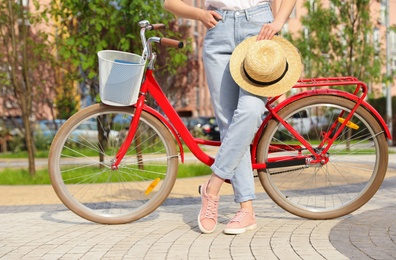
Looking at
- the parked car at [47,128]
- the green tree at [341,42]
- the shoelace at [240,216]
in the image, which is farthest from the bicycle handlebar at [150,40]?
the parked car at [47,128]

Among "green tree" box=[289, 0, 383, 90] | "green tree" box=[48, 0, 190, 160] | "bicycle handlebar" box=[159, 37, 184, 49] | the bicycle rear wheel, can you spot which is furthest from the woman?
"green tree" box=[289, 0, 383, 90]

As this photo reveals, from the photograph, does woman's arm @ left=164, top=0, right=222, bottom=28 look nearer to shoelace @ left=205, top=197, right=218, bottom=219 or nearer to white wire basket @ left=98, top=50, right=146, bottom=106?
white wire basket @ left=98, top=50, right=146, bottom=106

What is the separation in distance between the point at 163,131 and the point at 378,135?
139cm

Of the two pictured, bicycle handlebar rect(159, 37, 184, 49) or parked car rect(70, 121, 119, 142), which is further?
parked car rect(70, 121, 119, 142)

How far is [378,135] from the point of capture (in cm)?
519

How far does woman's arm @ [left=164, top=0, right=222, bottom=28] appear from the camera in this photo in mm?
4891

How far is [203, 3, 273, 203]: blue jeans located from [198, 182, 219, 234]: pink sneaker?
155 mm

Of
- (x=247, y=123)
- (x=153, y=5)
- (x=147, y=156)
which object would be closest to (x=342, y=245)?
Answer: (x=247, y=123)

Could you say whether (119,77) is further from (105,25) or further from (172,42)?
(105,25)

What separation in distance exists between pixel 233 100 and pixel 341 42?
1604 centimetres

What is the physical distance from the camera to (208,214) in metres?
4.91

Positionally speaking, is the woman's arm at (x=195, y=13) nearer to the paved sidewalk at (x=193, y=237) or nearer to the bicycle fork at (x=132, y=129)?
the bicycle fork at (x=132, y=129)

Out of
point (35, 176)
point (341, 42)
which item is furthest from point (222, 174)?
point (341, 42)

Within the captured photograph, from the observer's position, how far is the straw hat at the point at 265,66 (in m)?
4.74
